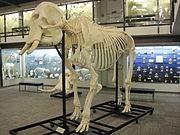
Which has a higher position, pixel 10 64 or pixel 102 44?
pixel 102 44

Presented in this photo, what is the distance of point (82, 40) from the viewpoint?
356cm

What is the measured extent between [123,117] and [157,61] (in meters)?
4.73

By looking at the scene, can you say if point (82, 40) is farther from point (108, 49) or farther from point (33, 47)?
point (33, 47)

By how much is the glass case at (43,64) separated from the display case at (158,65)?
468 cm

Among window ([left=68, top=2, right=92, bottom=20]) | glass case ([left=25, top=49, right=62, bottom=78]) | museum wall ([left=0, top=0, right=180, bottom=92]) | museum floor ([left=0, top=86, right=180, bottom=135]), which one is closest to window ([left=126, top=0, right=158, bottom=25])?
museum wall ([left=0, top=0, right=180, bottom=92])

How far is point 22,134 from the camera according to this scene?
12.4 feet

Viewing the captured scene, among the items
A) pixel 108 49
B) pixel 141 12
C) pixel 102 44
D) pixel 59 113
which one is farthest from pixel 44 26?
pixel 141 12

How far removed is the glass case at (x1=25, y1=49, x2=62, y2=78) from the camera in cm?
1070

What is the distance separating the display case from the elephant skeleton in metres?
3.96

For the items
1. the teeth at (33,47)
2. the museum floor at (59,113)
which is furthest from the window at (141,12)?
the teeth at (33,47)

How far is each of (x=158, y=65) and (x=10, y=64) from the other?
8370mm

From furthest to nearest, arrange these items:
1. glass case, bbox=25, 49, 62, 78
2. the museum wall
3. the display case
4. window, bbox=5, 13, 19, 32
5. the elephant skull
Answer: glass case, bbox=25, 49, 62, 78, window, bbox=5, 13, 19, 32, the display case, the museum wall, the elephant skull

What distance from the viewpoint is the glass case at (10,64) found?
1028 centimetres

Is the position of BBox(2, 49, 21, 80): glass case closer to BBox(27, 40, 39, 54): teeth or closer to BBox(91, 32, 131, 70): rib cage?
BBox(91, 32, 131, 70): rib cage
